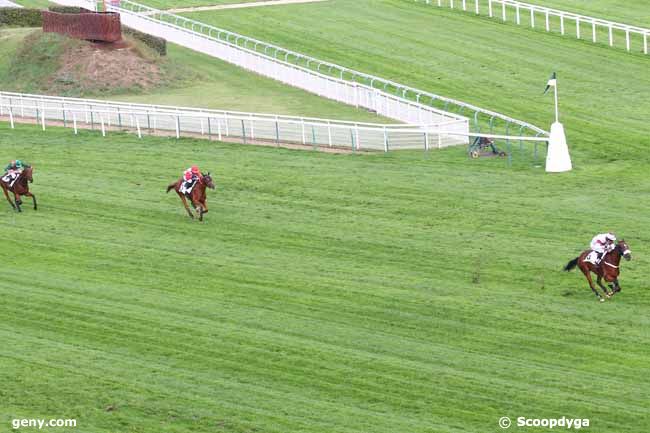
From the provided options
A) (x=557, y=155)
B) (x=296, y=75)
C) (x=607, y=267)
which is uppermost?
(x=607, y=267)

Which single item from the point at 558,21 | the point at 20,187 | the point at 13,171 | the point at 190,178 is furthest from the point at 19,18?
the point at 190,178

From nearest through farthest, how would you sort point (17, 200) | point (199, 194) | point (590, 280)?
point (590, 280), point (199, 194), point (17, 200)

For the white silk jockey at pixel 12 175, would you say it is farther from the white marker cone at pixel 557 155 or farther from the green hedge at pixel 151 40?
the green hedge at pixel 151 40

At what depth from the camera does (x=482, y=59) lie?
47.3m

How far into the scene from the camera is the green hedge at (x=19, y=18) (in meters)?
57.4

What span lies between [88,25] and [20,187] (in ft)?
67.2

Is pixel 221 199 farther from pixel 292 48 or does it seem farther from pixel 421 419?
pixel 292 48

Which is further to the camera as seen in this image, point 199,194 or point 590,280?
point 199,194

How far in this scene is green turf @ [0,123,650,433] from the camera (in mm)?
18609

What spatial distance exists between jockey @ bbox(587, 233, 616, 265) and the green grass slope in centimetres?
1133

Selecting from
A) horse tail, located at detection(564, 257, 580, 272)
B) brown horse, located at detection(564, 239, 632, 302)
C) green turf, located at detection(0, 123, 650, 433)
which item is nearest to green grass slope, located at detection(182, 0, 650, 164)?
green turf, located at detection(0, 123, 650, 433)

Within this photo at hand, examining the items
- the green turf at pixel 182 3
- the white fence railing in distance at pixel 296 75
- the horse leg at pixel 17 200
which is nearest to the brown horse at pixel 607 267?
the horse leg at pixel 17 200

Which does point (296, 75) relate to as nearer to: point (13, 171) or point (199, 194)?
point (13, 171)

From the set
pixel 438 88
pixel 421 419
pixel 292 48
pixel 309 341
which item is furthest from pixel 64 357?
pixel 292 48
